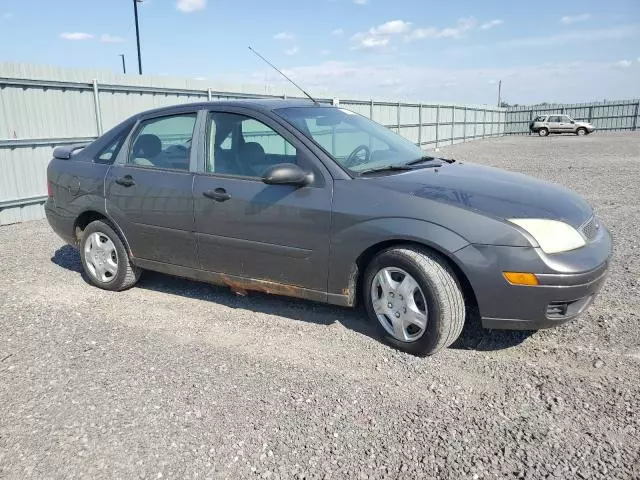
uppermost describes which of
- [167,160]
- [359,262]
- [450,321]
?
[167,160]

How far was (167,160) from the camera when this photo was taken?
4.36 meters

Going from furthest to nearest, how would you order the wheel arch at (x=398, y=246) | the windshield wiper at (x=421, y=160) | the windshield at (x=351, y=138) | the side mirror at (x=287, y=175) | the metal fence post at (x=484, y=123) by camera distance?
1. the metal fence post at (x=484, y=123)
2. the windshield wiper at (x=421, y=160)
3. the windshield at (x=351, y=138)
4. the side mirror at (x=287, y=175)
5. the wheel arch at (x=398, y=246)

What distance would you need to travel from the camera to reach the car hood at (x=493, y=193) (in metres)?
3.19

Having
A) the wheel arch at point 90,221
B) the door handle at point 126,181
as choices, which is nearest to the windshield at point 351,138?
the door handle at point 126,181

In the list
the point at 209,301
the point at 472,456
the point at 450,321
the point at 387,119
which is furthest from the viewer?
the point at 387,119

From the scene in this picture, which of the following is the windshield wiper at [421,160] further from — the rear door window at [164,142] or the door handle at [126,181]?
the door handle at [126,181]

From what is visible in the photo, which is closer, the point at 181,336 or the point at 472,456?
the point at 472,456

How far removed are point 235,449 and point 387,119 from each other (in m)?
19.3

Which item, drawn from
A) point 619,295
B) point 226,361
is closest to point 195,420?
point 226,361

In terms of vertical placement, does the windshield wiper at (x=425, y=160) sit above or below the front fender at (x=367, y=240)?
above

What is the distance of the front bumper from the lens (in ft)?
9.80

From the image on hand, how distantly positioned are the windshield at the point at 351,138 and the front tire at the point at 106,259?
197 centimetres

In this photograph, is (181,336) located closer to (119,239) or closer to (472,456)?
(119,239)

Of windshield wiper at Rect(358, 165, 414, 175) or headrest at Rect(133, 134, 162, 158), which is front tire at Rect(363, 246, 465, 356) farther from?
headrest at Rect(133, 134, 162, 158)
